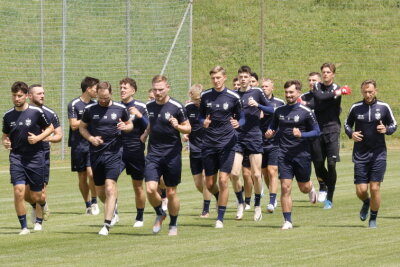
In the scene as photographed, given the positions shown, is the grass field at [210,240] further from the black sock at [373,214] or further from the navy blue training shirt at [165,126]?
the navy blue training shirt at [165,126]

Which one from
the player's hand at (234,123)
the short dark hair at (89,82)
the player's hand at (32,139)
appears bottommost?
the player's hand at (32,139)

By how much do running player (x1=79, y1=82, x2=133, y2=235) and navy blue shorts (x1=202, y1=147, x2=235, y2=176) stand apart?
159 cm

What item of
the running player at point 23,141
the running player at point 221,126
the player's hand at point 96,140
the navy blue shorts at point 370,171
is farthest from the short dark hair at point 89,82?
the navy blue shorts at point 370,171

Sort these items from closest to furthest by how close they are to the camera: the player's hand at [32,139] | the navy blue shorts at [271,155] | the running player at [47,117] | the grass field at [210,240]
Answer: the grass field at [210,240] → the player's hand at [32,139] → the running player at [47,117] → the navy blue shorts at [271,155]

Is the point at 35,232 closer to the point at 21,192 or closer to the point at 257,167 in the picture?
the point at 21,192

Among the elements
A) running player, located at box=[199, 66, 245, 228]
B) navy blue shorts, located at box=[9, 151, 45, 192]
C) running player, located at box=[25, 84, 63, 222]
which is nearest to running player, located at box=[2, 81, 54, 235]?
navy blue shorts, located at box=[9, 151, 45, 192]

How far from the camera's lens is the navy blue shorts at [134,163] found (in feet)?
52.3

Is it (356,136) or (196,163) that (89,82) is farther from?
(356,136)

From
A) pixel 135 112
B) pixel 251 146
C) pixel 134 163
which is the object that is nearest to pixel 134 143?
pixel 134 163

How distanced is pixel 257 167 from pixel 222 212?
91.4 inches

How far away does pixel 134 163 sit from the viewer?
15953 mm

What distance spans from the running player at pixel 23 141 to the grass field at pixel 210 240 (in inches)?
27.1

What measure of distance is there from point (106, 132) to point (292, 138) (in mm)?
2810

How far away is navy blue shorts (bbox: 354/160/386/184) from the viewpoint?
15.8 m
